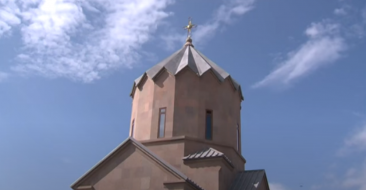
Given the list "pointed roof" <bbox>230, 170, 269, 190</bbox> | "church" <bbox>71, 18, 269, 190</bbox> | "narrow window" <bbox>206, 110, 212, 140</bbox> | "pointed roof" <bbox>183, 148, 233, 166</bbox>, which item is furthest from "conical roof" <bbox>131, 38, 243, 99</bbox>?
"pointed roof" <bbox>230, 170, 269, 190</bbox>

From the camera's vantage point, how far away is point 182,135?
55.2 ft

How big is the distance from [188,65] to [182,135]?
352 centimetres

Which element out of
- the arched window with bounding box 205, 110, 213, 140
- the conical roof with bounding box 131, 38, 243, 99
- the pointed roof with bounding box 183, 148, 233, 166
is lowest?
the pointed roof with bounding box 183, 148, 233, 166

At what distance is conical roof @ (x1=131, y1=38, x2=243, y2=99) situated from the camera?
18.3 metres

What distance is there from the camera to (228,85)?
18.8 meters

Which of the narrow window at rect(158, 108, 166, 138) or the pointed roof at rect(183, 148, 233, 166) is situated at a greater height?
the narrow window at rect(158, 108, 166, 138)

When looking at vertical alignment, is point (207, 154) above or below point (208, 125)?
below

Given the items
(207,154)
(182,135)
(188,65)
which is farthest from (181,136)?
(188,65)

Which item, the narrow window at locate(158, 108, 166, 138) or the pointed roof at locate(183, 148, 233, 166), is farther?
the narrow window at locate(158, 108, 166, 138)

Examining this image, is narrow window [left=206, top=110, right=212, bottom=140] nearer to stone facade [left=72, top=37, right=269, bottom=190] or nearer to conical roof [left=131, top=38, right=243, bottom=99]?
stone facade [left=72, top=37, right=269, bottom=190]

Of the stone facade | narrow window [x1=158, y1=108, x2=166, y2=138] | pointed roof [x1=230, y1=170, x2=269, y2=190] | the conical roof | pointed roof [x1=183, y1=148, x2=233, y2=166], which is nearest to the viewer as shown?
the stone facade

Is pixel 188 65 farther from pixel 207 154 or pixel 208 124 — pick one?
pixel 207 154

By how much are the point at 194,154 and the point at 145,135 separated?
2.79 meters

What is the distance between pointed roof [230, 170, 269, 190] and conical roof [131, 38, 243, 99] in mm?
4528
